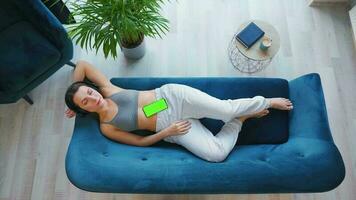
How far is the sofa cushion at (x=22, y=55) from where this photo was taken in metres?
1.88

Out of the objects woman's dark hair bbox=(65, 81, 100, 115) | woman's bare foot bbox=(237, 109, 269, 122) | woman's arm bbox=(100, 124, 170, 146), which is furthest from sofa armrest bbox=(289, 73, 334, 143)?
woman's dark hair bbox=(65, 81, 100, 115)

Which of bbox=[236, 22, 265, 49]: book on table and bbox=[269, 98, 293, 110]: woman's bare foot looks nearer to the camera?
bbox=[269, 98, 293, 110]: woman's bare foot

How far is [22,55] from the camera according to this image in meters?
1.92

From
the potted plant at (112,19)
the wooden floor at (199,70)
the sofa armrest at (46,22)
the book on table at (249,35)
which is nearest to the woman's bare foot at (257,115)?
the book on table at (249,35)

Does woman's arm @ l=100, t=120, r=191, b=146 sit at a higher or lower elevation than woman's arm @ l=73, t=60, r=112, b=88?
lower

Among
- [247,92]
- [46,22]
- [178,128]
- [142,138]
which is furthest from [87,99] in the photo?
[247,92]

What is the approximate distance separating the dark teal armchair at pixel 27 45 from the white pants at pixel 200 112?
2.46ft

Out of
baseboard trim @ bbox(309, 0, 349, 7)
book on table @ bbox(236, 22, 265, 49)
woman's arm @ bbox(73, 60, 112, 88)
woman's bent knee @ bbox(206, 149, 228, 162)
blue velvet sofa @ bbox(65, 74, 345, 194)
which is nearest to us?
blue velvet sofa @ bbox(65, 74, 345, 194)

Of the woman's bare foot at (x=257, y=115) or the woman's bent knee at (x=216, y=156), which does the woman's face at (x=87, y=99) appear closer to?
the woman's bent knee at (x=216, y=156)

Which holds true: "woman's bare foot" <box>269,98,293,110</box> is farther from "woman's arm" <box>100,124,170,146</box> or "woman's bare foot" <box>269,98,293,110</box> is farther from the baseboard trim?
the baseboard trim

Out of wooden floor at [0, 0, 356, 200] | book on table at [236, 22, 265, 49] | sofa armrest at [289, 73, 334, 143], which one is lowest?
wooden floor at [0, 0, 356, 200]

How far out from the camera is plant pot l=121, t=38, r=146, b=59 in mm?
2225

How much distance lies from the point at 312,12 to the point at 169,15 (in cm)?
116

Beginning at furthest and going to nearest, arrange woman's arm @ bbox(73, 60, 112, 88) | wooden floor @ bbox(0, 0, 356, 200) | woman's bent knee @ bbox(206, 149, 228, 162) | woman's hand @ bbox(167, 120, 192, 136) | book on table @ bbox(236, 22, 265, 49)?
1. wooden floor @ bbox(0, 0, 356, 200)
2. book on table @ bbox(236, 22, 265, 49)
3. woman's arm @ bbox(73, 60, 112, 88)
4. woman's hand @ bbox(167, 120, 192, 136)
5. woman's bent knee @ bbox(206, 149, 228, 162)
